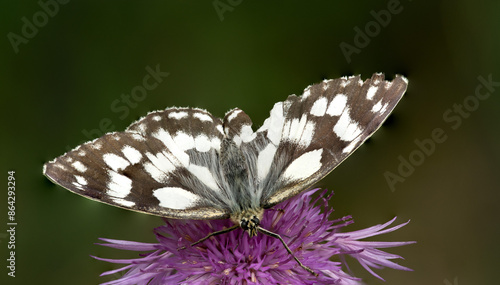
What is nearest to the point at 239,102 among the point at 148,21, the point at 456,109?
the point at 148,21

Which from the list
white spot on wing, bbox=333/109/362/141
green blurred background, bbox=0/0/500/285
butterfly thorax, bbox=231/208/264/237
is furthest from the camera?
green blurred background, bbox=0/0/500/285

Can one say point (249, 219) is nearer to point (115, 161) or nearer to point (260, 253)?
point (260, 253)

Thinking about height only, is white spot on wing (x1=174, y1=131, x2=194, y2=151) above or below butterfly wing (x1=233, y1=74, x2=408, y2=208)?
above

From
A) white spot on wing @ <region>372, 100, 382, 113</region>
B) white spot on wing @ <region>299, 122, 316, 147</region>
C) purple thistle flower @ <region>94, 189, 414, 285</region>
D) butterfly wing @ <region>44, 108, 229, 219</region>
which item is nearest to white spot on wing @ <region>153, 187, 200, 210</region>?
butterfly wing @ <region>44, 108, 229, 219</region>

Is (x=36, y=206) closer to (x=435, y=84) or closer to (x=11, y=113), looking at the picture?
(x=11, y=113)

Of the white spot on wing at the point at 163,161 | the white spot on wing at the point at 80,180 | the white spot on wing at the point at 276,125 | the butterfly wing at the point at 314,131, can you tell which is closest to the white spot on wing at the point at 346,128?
the butterfly wing at the point at 314,131

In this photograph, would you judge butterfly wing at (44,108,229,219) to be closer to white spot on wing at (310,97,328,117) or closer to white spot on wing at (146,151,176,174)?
white spot on wing at (146,151,176,174)

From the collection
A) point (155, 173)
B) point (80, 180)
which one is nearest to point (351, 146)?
point (155, 173)
